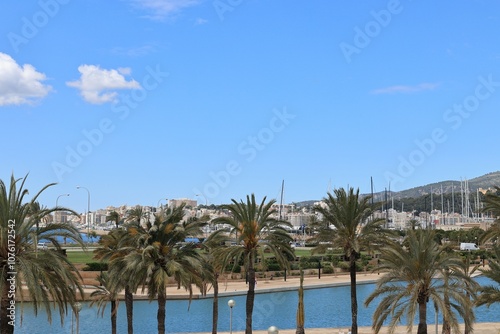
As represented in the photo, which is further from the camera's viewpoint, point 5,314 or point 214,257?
point 214,257

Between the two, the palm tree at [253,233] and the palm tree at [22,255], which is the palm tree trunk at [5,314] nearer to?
the palm tree at [22,255]

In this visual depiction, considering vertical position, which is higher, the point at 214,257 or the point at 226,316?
the point at 214,257

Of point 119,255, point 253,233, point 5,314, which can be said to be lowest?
point 5,314

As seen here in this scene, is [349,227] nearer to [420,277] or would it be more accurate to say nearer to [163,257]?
[420,277]

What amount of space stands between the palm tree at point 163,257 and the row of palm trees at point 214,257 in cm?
4

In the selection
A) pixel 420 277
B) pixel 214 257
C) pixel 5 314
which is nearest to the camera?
pixel 5 314

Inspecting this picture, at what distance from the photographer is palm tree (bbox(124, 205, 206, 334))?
2181 centimetres

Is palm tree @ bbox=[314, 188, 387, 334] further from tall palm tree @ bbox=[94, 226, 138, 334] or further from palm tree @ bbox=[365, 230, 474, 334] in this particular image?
tall palm tree @ bbox=[94, 226, 138, 334]

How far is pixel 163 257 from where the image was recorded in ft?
73.9

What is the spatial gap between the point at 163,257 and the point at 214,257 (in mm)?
4952

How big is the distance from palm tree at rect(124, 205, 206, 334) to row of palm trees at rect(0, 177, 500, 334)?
4 cm

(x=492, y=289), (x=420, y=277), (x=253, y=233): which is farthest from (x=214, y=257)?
(x=492, y=289)

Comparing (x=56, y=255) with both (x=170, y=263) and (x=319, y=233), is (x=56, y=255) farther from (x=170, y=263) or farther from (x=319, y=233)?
(x=319, y=233)

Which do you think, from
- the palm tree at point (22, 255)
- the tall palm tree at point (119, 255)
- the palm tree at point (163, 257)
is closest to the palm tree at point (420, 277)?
the palm tree at point (163, 257)
